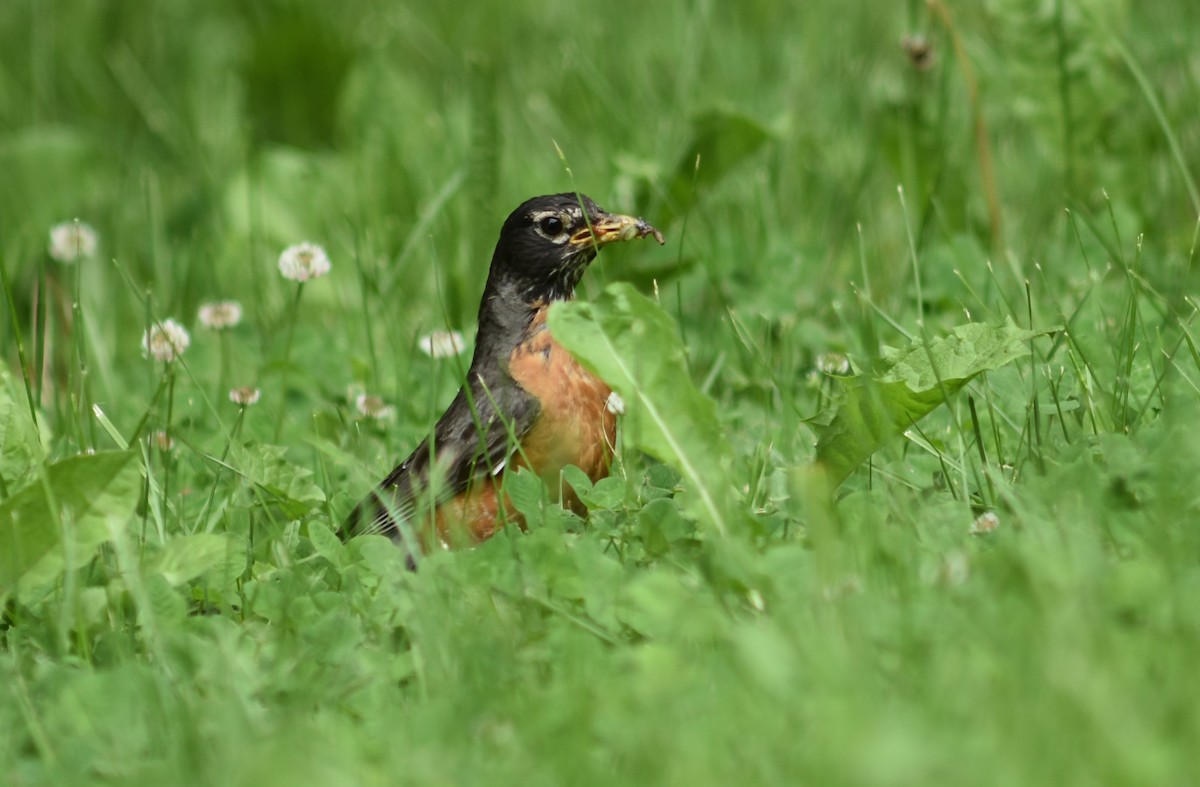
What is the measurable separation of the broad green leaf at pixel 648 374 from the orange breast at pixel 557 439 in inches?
24.3

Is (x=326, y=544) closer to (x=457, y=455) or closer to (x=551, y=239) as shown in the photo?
(x=457, y=455)

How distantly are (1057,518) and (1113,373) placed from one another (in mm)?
1156

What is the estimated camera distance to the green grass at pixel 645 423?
2256 millimetres

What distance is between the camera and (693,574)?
2.93m

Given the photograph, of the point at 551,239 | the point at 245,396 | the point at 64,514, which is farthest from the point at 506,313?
the point at 64,514

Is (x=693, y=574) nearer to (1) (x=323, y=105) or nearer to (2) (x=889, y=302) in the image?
(2) (x=889, y=302)

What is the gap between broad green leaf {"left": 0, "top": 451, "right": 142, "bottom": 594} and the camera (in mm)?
3082

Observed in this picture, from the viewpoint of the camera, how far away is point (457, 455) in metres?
3.96

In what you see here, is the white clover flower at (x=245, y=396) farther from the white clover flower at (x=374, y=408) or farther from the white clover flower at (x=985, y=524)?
the white clover flower at (x=985, y=524)

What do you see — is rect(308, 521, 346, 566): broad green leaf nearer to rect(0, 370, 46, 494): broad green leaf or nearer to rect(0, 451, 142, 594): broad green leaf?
rect(0, 451, 142, 594): broad green leaf

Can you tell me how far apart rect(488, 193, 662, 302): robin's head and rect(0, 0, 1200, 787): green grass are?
27 centimetres

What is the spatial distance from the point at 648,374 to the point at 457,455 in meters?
0.90

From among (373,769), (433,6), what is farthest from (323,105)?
(373,769)

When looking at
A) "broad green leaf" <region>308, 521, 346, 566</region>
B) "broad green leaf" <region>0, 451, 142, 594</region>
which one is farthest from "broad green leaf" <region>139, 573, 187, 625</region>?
"broad green leaf" <region>308, 521, 346, 566</region>
